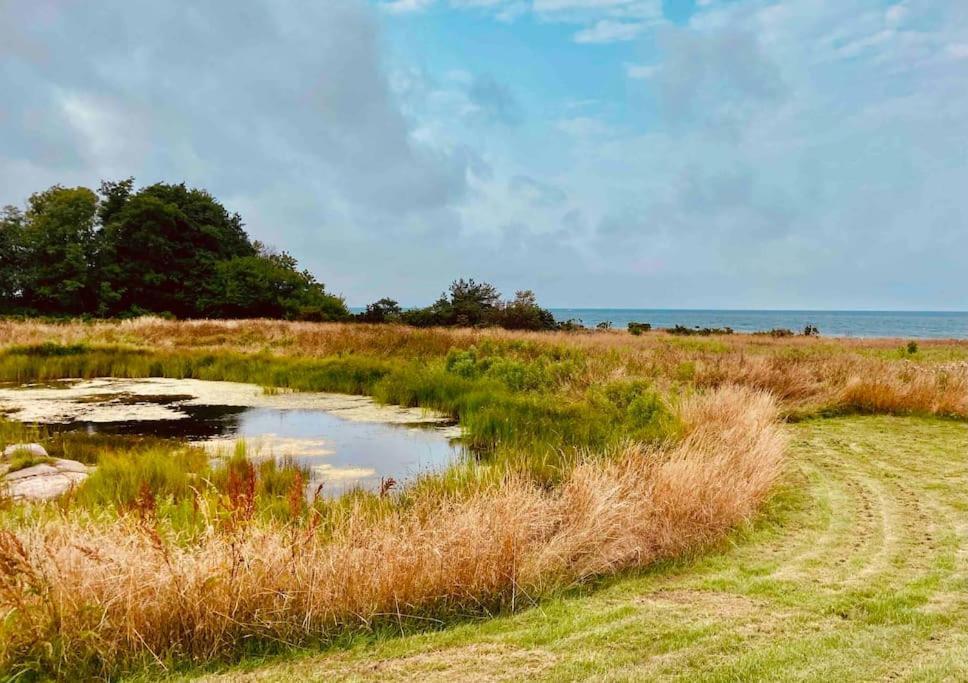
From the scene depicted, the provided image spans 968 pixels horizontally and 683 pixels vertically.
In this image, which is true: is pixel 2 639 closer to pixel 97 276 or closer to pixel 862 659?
pixel 862 659

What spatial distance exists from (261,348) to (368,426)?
10.9m

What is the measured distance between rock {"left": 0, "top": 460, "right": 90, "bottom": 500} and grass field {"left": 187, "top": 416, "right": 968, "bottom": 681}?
4132mm

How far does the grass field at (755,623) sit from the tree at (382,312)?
96.8 feet

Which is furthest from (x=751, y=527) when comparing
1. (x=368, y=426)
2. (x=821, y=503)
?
(x=368, y=426)

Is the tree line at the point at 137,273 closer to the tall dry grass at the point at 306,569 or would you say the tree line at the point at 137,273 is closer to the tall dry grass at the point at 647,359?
the tall dry grass at the point at 647,359

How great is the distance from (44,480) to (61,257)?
127 ft

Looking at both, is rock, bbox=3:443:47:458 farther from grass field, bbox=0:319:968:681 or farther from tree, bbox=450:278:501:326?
tree, bbox=450:278:501:326

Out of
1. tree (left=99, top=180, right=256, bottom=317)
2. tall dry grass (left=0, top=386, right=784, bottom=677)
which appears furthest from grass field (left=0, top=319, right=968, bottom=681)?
tree (left=99, top=180, right=256, bottom=317)

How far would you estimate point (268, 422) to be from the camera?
35.4 feet

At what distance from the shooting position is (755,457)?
20.9 feet

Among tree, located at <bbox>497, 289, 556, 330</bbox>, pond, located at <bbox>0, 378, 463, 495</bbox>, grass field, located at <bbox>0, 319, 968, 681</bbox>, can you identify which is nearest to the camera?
grass field, located at <bbox>0, 319, 968, 681</bbox>

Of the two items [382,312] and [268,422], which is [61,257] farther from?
[268,422]

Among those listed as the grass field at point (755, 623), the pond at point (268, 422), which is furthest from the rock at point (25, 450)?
the grass field at point (755, 623)

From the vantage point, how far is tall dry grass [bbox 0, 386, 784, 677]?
317cm
